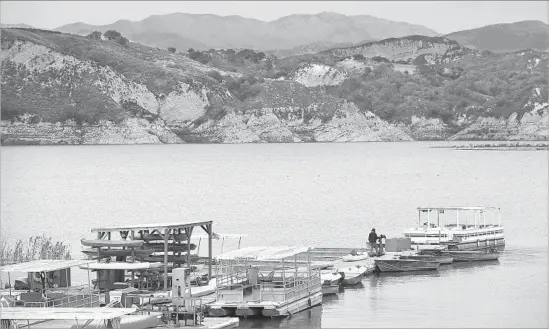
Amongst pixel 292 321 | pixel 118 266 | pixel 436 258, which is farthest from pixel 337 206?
pixel 292 321

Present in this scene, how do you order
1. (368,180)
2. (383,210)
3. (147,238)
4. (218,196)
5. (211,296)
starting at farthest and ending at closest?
(368,180) → (218,196) → (383,210) → (147,238) → (211,296)

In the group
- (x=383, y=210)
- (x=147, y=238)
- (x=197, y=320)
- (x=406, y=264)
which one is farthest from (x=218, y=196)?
(x=197, y=320)

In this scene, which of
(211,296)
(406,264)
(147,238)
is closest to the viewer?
(211,296)

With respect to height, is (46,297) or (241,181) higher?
(241,181)

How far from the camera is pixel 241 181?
13512 centimetres

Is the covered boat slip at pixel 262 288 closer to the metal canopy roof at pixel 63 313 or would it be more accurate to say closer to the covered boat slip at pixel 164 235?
the covered boat slip at pixel 164 235

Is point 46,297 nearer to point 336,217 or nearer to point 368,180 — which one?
point 336,217

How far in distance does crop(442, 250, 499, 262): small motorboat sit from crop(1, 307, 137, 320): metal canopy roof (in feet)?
79.5

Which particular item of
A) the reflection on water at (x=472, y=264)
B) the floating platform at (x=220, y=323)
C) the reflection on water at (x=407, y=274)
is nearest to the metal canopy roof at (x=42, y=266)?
the floating platform at (x=220, y=323)

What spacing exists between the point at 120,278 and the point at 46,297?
5596mm

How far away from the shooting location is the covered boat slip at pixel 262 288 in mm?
34938

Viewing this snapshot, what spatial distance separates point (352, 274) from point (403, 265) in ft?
14.1

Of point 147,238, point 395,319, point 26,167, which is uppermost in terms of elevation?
point 26,167

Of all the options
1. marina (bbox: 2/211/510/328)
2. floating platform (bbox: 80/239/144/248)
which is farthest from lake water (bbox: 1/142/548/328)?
floating platform (bbox: 80/239/144/248)
